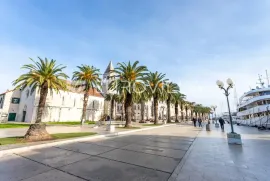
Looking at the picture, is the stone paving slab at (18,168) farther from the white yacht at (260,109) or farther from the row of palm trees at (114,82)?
the white yacht at (260,109)

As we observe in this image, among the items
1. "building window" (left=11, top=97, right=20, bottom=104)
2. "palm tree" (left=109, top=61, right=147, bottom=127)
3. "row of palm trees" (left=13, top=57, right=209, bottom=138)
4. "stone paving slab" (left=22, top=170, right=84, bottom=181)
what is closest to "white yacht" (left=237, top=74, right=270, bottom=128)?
"row of palm trees" (left=13, top=57, right=209, bottom=138)

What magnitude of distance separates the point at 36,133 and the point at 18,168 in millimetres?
6292

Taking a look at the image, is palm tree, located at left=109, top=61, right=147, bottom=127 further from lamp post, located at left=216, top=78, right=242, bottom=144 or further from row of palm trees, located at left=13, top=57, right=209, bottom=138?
lamp post, located at left=216, top=78, right=242, bottom=144

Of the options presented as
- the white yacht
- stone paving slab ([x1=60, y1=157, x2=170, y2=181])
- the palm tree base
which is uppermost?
the white yacht

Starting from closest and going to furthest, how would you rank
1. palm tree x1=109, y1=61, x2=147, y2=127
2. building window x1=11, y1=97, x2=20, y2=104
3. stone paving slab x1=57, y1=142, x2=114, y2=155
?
stone paving slab x1=57, y1=142, x2=114, y2=155, palm tree x1=109, y1=61, x2=147, y2=127, building window x1=11, y1=97, x2=20, y2=104

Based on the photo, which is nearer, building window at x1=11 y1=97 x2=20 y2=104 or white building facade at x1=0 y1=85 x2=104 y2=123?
white building facade at x1=0 y1=85 x2=104 y2=123

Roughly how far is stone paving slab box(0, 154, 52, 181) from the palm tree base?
4.18m

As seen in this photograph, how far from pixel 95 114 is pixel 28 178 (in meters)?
51.0

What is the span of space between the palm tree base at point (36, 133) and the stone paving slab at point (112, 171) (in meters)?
6.75

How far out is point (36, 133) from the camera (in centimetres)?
1089

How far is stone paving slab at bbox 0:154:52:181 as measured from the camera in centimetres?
465

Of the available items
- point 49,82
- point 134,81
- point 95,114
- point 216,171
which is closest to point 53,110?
point 95,114

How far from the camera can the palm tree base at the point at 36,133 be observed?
34.8 feet

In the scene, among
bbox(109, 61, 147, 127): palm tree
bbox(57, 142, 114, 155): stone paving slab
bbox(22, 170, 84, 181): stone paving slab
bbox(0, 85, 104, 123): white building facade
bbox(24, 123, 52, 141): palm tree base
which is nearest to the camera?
bbox(22, 170, 84, 181): stone paving slab
